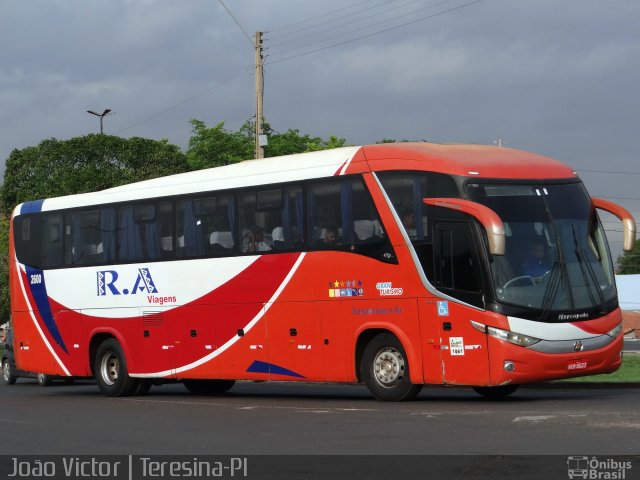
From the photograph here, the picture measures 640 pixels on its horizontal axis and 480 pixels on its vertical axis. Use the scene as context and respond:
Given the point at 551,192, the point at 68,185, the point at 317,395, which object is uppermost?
the point at 68,185

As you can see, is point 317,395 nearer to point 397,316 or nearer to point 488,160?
point 397,316

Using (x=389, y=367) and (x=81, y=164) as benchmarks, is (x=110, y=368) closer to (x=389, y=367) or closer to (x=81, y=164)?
(x=389, y=367)

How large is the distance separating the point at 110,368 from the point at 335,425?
10036 mm

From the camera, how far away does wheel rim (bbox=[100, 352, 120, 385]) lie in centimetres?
2380

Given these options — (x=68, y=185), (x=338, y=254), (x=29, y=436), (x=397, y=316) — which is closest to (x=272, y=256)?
(x=338, y=254)

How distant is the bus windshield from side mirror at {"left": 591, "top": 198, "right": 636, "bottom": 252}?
33cm

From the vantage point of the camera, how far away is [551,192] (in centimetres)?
1789

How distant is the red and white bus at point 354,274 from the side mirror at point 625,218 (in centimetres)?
4

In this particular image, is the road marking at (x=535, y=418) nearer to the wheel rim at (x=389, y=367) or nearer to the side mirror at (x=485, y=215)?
the side mirror at (x=485, y=215)

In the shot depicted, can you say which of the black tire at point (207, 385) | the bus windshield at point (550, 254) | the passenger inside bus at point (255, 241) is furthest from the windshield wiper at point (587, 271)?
the black tire at point (207, 385)

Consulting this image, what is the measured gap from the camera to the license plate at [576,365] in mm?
17000

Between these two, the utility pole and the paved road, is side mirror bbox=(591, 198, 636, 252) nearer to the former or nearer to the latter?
the paved road

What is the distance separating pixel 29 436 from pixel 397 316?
578 cm

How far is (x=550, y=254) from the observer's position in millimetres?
17250
